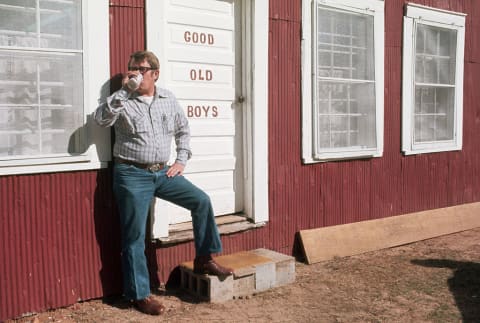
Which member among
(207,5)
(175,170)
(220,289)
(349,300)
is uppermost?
(207,5)

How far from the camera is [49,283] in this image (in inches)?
175

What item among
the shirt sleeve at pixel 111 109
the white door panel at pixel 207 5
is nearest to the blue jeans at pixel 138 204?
the shirt sleeve at pixel 111 109

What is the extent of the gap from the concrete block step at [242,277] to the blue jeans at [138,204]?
0.51 meters

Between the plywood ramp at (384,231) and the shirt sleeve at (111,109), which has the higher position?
the shirt sleeve at (111,109)

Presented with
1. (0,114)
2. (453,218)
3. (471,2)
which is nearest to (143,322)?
(0,114)

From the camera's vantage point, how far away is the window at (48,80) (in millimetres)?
4219

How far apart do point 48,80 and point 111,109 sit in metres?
0.58

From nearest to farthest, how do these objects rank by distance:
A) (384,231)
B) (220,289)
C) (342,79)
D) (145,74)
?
(145,74) → (220,289) → (342,79) → (384,231)

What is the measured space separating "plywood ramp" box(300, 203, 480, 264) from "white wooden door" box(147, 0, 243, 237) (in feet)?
3.43

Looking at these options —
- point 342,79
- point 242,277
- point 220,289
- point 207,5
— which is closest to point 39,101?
point 207,5

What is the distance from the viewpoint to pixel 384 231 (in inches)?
275

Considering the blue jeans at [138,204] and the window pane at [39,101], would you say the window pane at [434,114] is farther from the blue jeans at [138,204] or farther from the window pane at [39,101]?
the window pane at [39,101]

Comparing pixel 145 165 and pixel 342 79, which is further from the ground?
pixel 342 79

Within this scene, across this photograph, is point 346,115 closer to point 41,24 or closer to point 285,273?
point 285,273
